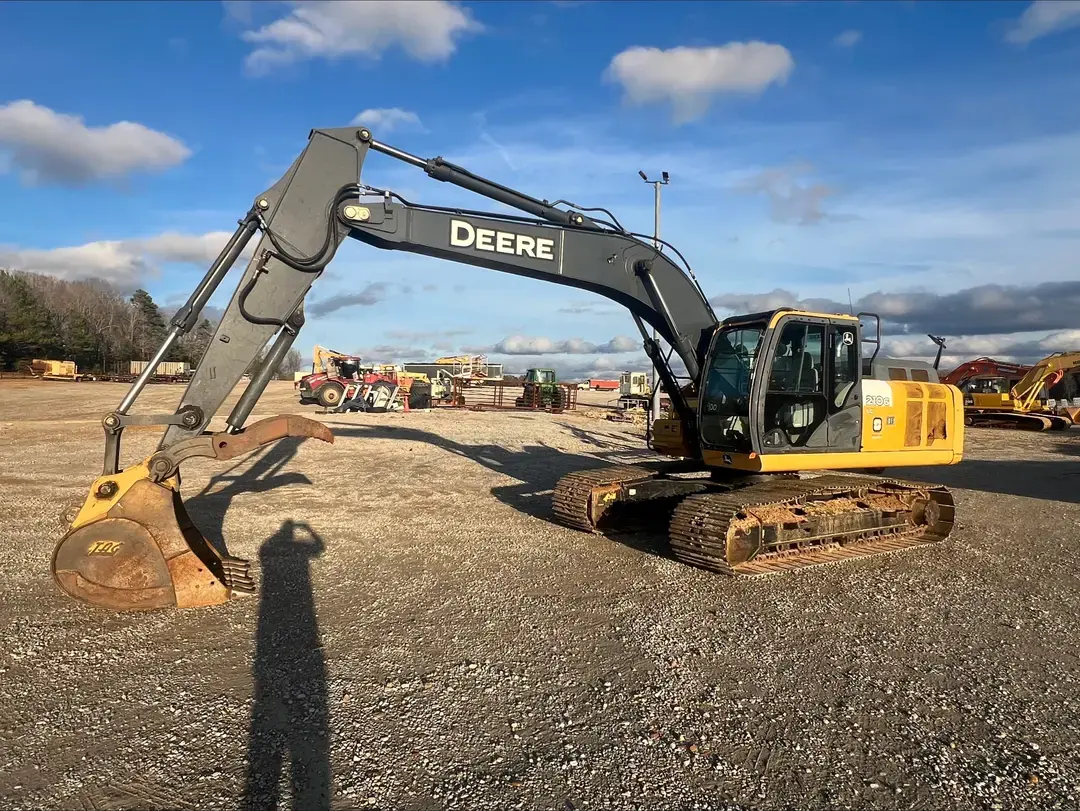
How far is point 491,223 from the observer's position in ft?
26.2

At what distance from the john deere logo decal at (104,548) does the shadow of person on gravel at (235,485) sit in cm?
197

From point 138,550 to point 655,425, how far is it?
645 centimetres

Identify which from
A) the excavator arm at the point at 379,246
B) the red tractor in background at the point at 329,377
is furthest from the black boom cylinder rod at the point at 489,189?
the red tractor in background at the point at 329,377

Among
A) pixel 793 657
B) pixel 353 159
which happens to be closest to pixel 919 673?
pixel 793 657

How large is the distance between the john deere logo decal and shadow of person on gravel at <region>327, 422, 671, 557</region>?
5.32m

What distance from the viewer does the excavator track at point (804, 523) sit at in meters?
7.12

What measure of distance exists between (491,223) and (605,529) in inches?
159

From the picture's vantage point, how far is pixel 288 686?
14.9 ft

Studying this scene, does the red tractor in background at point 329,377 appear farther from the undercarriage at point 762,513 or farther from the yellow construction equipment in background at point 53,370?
the yellow construction equipment in background at point 53,370

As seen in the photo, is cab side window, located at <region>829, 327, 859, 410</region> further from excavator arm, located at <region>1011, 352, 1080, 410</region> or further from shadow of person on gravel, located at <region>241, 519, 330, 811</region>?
excavator arm, located at <region>1011, 352, 1080, 410</region>

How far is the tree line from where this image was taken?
6188cm

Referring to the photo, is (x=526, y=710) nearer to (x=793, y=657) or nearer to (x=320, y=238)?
(x=793, y=657)

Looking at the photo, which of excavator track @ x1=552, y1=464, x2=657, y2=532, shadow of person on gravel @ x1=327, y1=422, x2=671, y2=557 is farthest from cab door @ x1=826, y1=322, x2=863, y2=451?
shadow of person on gravel @ x1=327, y1=422, x2=671, y2=557

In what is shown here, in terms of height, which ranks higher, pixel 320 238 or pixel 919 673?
pixel 320 238
